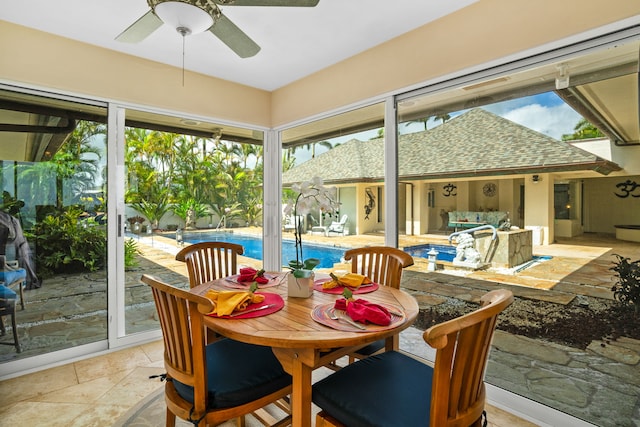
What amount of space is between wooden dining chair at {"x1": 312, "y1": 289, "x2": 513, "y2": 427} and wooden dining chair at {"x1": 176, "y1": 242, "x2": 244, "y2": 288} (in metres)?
1.40

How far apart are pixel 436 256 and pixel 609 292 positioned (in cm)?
113

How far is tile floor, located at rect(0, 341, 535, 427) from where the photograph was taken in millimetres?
2115

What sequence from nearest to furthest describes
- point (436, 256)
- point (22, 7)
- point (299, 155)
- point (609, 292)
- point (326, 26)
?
point (609, 292) < point (22, 7) < point (326, 26) < point (436, 256) < point (299, 155)

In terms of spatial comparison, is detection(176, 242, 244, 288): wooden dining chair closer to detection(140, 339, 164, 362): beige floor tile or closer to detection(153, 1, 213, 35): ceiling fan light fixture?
detection(140, 339, 164, 362): beige floor tile

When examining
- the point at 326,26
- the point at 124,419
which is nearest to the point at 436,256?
→ the point at 326,26

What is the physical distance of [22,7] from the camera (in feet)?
7.72

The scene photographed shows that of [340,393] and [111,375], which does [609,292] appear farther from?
[111,375]

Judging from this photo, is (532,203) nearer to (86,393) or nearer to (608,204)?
(608,204)

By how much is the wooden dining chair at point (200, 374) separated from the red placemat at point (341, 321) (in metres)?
0.33

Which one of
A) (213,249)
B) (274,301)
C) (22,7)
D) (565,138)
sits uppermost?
(22,7)

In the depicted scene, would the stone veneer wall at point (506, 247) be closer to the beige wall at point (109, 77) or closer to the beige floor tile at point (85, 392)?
the beige wall at point (109, 77)

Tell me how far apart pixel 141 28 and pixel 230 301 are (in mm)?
1622

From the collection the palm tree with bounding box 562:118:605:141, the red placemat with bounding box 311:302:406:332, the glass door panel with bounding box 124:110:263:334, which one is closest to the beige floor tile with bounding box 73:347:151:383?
the glass door panel with bounding box 124:110:263:334

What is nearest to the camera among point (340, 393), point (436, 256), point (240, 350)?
point (340, 393)
